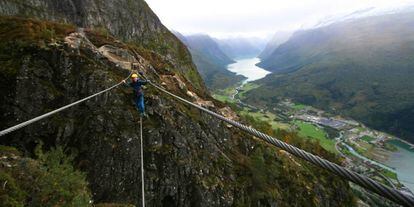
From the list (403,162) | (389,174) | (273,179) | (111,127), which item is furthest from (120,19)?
(403,162)

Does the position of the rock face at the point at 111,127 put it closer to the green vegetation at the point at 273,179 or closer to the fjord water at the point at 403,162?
the green vegetation at the point at 273,179

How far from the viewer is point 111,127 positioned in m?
25.6

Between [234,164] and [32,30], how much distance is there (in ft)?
91.7

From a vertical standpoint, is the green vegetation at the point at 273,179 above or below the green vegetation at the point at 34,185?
below

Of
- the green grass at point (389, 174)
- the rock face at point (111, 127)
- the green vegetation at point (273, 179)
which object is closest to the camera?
the rock face at point (111, 127)

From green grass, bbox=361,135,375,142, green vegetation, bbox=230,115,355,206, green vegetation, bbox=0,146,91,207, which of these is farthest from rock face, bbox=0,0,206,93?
green grass, bbox=361,135,375,142

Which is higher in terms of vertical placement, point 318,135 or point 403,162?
point 403,162

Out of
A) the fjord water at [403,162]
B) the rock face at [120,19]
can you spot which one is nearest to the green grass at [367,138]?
the fjord water at [403,162]

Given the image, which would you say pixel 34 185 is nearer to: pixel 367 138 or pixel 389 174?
pixel 389 174

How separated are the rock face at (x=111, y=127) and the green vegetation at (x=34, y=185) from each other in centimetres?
715

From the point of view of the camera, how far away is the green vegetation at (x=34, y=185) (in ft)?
37.0

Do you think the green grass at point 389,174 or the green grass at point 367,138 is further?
the green grass at point 367,138

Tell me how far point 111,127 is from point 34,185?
1323 centimetres

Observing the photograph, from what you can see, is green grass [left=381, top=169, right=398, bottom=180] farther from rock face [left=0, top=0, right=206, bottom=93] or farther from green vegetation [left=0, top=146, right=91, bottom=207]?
green vegetation [left=0, top=146, right=91, bottom=207]
